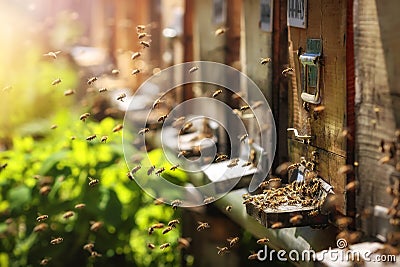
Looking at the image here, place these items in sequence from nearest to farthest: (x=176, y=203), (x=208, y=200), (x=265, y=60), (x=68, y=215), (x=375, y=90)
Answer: (x=375, y=90)
(x=265, y=60)
(x=208, y=200)
(x=68, y=215)
(x=176, y=203)

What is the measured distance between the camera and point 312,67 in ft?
8.07

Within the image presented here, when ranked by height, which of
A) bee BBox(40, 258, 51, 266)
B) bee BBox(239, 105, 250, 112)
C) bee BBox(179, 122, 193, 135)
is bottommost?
bee BBox(40, 258, 51, 266)

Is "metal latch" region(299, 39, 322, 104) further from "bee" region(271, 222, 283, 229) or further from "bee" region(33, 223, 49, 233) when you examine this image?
"bee" region(33, 223, 49, 233)

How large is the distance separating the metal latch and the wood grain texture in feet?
0.43

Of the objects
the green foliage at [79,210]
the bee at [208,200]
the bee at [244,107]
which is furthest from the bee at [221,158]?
the green foliage at [79,210]

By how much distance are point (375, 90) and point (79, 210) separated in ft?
8.10

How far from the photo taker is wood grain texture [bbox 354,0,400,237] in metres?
2.23

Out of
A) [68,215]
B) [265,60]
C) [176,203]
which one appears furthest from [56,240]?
[265,60]

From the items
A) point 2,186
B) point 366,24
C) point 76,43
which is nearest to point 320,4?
point 366,24

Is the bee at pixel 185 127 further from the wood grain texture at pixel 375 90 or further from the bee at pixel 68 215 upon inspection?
the wood grain texture at pixel 375 90

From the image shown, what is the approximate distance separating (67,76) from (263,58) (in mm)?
3717

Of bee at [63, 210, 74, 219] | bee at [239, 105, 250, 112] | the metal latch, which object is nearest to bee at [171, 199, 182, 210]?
bee at [63, 210, 74, 219]

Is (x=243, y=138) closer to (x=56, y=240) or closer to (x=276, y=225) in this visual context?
(x=276, y=225)

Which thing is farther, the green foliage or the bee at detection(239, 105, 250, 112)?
the green foliage
